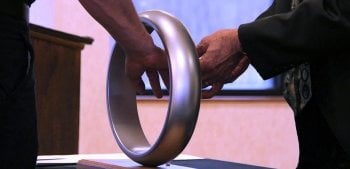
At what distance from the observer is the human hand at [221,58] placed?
1.07 metres

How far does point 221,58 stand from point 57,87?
46.4 inches

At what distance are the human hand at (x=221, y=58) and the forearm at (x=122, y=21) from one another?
0.12 metres

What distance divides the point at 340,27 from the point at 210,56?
0.30 meters

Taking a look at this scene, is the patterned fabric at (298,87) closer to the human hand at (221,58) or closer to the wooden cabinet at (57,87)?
the human hand at (221,58)

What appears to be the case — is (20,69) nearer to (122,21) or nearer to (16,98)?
(16,98)

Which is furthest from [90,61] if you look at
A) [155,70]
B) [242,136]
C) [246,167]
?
[155,70]

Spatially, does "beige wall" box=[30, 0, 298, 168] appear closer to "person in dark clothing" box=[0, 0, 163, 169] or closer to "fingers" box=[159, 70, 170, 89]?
"fingers" box=[159, 70, 170, 89]

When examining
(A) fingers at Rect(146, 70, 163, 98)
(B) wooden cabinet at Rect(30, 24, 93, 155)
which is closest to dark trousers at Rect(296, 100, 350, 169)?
(A) fingers at Rect(146, 70, 163, 98)

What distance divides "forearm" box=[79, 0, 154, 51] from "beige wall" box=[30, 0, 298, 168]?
6.91 feet

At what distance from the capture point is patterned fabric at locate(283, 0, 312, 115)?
1.00 metres

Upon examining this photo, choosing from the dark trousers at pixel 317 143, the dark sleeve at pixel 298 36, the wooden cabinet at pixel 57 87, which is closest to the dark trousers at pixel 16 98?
the dark sleeve at pixel 298 36

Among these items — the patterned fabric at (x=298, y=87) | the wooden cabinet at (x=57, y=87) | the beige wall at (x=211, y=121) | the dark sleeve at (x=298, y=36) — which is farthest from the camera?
the beige wall at (x=211, y=121)

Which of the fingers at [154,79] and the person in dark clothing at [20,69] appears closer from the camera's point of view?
the person in dark clothing at [20,69]

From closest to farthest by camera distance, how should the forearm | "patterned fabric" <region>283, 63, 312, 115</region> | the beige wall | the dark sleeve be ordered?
the dark sleeve → "patterned fabric" <region>283, 63, 312, 115</region> → the forearm → the beige wall
